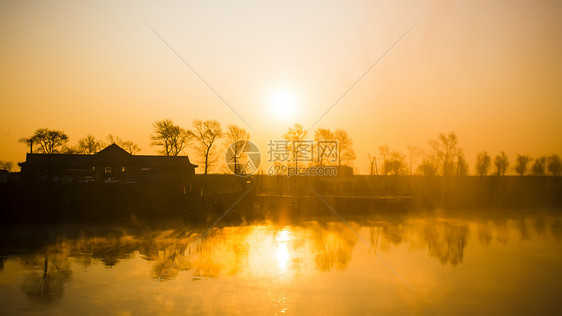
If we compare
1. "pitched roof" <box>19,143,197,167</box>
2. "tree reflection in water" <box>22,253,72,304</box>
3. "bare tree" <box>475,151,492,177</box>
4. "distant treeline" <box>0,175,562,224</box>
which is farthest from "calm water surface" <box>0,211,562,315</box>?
"bare tree" <box>475,151,492,177</box>

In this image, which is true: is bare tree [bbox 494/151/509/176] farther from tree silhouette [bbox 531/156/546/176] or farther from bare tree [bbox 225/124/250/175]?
bare tree [bbox 225/124/250/175]

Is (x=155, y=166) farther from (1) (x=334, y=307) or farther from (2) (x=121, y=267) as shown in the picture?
(1) (x=334, y=307)

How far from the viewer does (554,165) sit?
10812cm

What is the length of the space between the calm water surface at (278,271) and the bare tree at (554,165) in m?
87.3

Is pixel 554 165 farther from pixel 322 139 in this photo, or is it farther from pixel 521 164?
pixel 322 139

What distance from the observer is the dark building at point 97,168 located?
196 feet

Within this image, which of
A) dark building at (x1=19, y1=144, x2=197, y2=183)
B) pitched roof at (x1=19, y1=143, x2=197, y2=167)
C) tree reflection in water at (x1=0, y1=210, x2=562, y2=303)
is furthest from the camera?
pitched roof at (x1=19, y1=143, x2=197, y2=167)

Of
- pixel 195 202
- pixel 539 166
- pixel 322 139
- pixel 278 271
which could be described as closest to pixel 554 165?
pixel 539 166

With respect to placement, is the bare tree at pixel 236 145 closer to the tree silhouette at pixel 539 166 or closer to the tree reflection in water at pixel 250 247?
the tree reflection in water at pixel 250 247

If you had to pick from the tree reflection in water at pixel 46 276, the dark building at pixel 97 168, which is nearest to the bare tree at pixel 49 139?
the dark building at pixel 97 168

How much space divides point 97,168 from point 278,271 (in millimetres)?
48446

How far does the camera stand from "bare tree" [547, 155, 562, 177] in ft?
349

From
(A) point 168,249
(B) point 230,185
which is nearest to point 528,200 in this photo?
(B) point 230,185

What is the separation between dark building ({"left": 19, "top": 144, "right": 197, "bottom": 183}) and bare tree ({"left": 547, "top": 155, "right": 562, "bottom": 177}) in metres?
88.1
